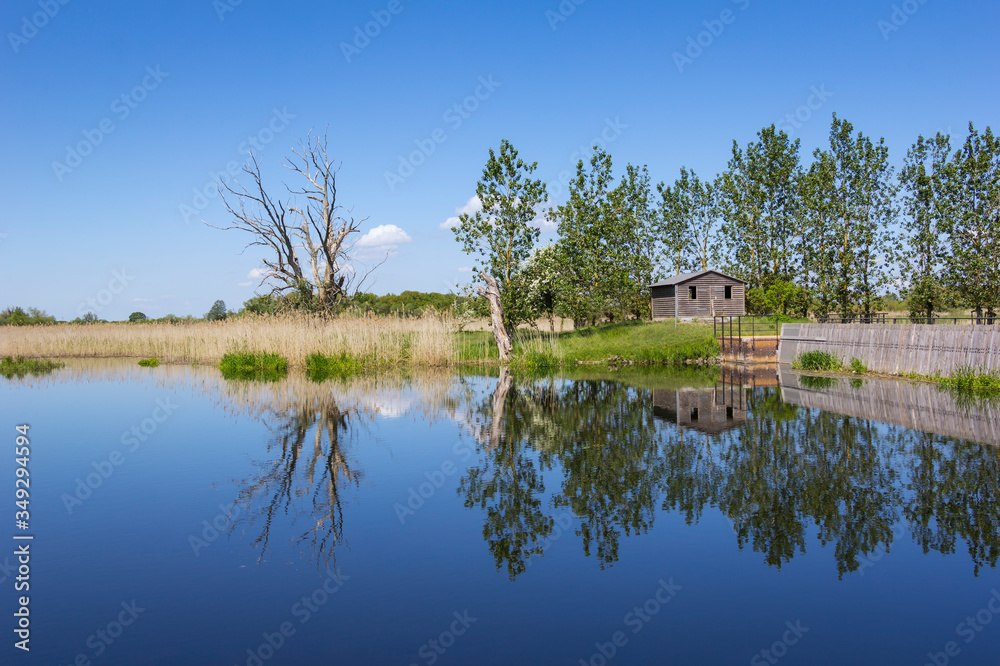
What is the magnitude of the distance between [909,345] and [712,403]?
7.63m

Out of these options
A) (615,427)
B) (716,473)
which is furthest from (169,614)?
(615,427)

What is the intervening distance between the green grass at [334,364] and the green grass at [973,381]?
1782 cm

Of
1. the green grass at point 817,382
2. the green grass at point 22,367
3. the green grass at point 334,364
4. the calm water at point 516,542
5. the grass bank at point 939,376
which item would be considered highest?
the green grass at point 22,367

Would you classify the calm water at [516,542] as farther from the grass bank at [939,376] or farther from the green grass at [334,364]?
the green grass at [334,364]

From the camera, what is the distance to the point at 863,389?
17094mm

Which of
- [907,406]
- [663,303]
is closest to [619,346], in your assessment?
[663,303]

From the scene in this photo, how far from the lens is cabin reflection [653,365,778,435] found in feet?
41.0

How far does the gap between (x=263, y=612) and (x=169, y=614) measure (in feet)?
2.29

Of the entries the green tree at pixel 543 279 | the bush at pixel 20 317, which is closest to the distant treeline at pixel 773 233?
the green tree at pixel 543 279

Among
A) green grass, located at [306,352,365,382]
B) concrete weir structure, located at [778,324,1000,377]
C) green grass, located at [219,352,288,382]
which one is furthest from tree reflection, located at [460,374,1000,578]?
green grass, located at [219,352,288,382]

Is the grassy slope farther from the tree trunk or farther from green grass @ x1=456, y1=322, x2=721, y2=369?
the tree trunk

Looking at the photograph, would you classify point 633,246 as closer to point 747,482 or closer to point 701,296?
point 701,296

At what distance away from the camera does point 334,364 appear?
25.0 m

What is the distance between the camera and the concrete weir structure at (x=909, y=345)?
16641 millimetres
